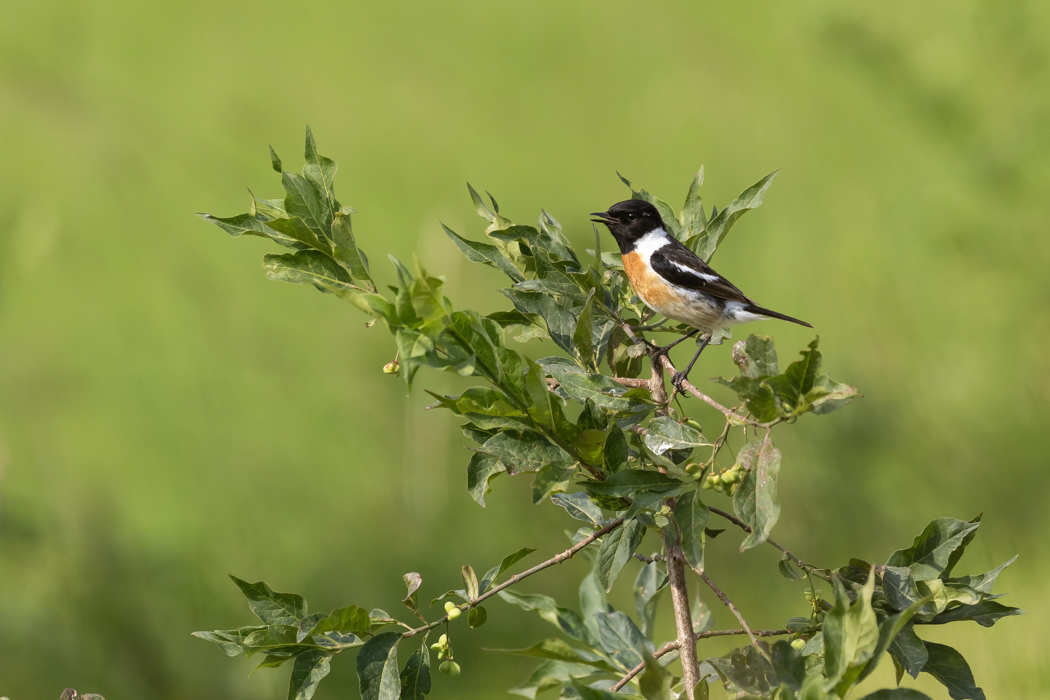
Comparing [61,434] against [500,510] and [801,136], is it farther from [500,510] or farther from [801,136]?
[801,136]

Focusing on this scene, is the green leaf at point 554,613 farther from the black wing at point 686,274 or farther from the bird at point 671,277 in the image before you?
the black wing at point 686,274

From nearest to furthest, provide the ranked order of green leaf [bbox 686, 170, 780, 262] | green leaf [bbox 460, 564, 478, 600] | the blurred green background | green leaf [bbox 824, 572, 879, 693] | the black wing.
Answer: green leaf [bbox 824, 572, 879, 693], green leaf [bbox 460, 564, 478, 600], green leaf [bbox 686, 170, 780, 262], the black wing, the blurred green background

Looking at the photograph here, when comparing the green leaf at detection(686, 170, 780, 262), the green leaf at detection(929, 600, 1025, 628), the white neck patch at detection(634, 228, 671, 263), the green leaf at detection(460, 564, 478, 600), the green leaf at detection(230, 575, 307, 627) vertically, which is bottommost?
the green leaf at detection(929, 600, 1025, 628)

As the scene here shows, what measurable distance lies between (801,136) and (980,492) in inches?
120

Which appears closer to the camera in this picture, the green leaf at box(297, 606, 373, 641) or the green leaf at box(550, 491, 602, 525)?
the green leaf at box(297, 606, 373, 641)

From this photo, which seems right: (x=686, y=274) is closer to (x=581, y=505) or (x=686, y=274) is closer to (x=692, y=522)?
(x=581, y=505)

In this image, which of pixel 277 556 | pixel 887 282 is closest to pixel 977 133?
pixel 887 282

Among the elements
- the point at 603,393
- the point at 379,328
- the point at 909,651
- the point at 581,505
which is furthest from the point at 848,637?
the point at 379,328

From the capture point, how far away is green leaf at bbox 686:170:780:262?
56.9 inches

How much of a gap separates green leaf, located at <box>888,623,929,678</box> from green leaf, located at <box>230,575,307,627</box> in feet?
2.60

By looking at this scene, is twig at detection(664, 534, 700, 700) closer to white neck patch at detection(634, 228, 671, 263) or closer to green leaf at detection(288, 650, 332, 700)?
green leaf at detection(288, 650, 332, 700)

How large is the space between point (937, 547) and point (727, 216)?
0.59m

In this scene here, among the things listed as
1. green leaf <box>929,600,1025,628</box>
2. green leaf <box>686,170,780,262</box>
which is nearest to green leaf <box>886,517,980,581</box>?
green leaf <box>929,600,1025,628</box>

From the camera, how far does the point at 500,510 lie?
175 inches
